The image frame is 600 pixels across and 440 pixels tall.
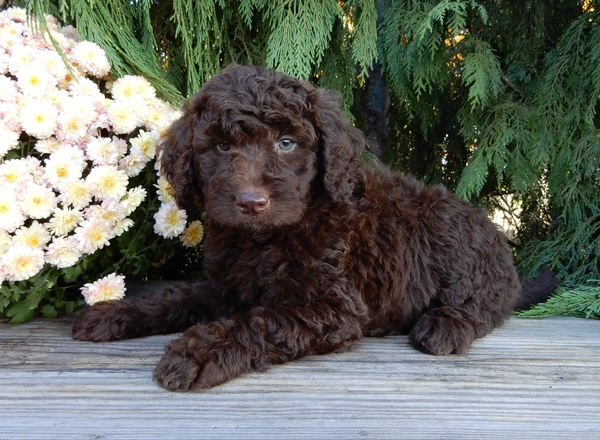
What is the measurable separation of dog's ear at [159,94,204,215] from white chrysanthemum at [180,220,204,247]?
55cm

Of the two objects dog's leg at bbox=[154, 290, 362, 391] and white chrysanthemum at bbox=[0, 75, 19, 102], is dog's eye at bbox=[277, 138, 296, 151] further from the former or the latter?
white chrysanthemum at bbox=[0, 75, 19, 102]

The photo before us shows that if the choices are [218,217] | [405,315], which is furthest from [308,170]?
[405,315]

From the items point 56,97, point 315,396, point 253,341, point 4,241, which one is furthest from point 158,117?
point 315,396

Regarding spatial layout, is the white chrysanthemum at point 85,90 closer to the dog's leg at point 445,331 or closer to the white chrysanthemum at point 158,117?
the white chrysanthemum at point 158,117

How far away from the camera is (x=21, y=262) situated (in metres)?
2.43

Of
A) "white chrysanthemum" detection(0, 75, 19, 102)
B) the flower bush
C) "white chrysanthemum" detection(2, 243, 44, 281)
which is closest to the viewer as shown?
"white chrysanthemum" detection(2, 243, 44, 281)

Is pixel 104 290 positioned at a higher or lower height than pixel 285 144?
lower

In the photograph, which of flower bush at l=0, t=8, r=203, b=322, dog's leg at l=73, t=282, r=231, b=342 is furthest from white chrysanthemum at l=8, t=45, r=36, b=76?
dog's leg at l=73, t=282, r=231, b=342

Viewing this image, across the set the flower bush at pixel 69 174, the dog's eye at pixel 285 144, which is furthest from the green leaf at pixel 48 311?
the dog's eye at pixel 285 144

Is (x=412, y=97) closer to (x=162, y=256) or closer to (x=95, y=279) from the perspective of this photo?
(x=162, y=256)

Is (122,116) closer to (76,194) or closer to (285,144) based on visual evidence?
(76,194)

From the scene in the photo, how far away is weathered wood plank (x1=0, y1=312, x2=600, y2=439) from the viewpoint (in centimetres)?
174

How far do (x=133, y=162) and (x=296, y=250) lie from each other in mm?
976

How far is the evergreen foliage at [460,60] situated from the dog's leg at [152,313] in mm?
1180
